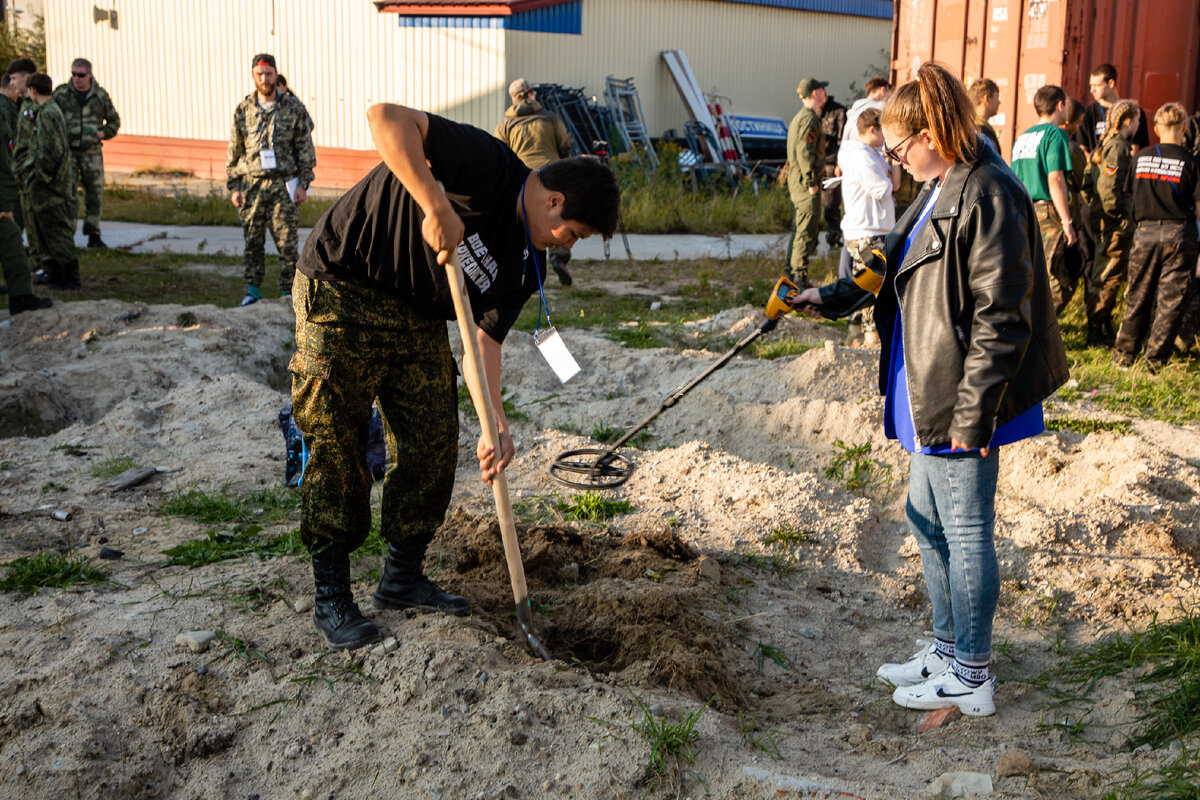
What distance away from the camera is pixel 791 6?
21.5m

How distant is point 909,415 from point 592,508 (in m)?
2.00

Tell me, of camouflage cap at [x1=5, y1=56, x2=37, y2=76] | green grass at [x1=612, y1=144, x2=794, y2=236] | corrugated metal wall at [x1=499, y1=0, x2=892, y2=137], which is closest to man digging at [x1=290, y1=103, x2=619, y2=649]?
camouflage cap at [x1=5, y1=56, x2=37, y2=76]

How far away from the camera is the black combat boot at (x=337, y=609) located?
10.1 feet

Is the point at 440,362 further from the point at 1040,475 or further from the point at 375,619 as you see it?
the point at 1040,475

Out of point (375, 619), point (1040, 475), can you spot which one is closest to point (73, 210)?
point (375, 619)

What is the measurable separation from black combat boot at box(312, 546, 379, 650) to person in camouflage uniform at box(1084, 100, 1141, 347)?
6.40 m

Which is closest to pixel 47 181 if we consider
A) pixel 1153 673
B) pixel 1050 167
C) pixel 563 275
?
pixel 563 275

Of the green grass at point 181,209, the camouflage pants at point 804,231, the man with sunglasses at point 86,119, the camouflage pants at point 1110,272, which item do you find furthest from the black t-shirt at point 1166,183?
the green grass at point 181,209

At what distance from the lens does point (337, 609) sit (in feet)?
10.3

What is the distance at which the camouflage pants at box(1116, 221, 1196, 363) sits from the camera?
6.61 meters

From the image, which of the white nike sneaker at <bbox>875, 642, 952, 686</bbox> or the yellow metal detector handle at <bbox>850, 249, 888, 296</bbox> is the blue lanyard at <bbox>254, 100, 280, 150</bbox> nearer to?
the yellow metal detector handle at <bbox>850, 249, 888, 296</bbox>

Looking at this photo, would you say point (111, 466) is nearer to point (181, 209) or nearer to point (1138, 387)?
point (1138, 387)

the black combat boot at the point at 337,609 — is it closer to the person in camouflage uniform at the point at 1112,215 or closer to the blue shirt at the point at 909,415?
the blue shirt at the point at 909,415

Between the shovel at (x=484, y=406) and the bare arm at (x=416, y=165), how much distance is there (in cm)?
7
